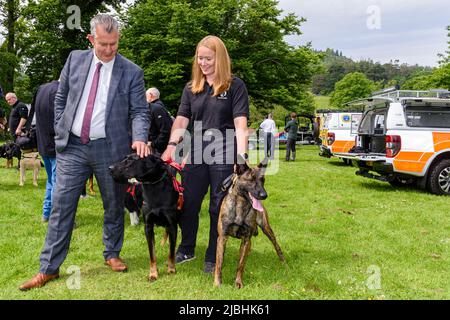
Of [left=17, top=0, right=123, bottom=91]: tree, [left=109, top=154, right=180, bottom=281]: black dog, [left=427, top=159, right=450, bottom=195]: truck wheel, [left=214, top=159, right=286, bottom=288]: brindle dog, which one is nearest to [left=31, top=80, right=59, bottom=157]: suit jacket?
[left=109, top=154, right=180, bottom=281]: black dog

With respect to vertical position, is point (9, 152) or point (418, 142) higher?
point (418, 142)

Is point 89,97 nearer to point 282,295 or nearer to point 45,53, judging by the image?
point 282,295

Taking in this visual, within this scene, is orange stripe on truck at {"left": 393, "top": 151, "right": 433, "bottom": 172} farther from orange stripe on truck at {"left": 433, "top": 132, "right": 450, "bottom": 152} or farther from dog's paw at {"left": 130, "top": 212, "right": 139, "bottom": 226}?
dog's paw at {"left": 130, "top": 212, "right": 139, "bottom": 226}

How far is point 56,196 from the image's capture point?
3.90 meters

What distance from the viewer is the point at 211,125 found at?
4074 mm

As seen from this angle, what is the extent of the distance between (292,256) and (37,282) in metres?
2.86

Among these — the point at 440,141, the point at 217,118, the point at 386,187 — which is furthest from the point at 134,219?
the point at 386,187

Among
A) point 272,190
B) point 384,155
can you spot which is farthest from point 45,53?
point 384,155

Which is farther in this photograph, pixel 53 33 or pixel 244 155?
pixel 53 33

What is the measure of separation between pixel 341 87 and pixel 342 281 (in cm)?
9432

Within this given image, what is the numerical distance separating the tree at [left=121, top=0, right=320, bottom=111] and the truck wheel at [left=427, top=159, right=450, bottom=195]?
1766 cm

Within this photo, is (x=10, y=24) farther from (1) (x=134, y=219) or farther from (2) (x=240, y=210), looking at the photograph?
(2) (x=240, y=210)

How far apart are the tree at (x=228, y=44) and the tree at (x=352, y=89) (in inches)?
2425

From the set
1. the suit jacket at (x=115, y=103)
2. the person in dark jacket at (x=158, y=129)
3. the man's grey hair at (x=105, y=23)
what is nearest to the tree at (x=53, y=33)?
the person in dark jacket at (x=158, y=129)
